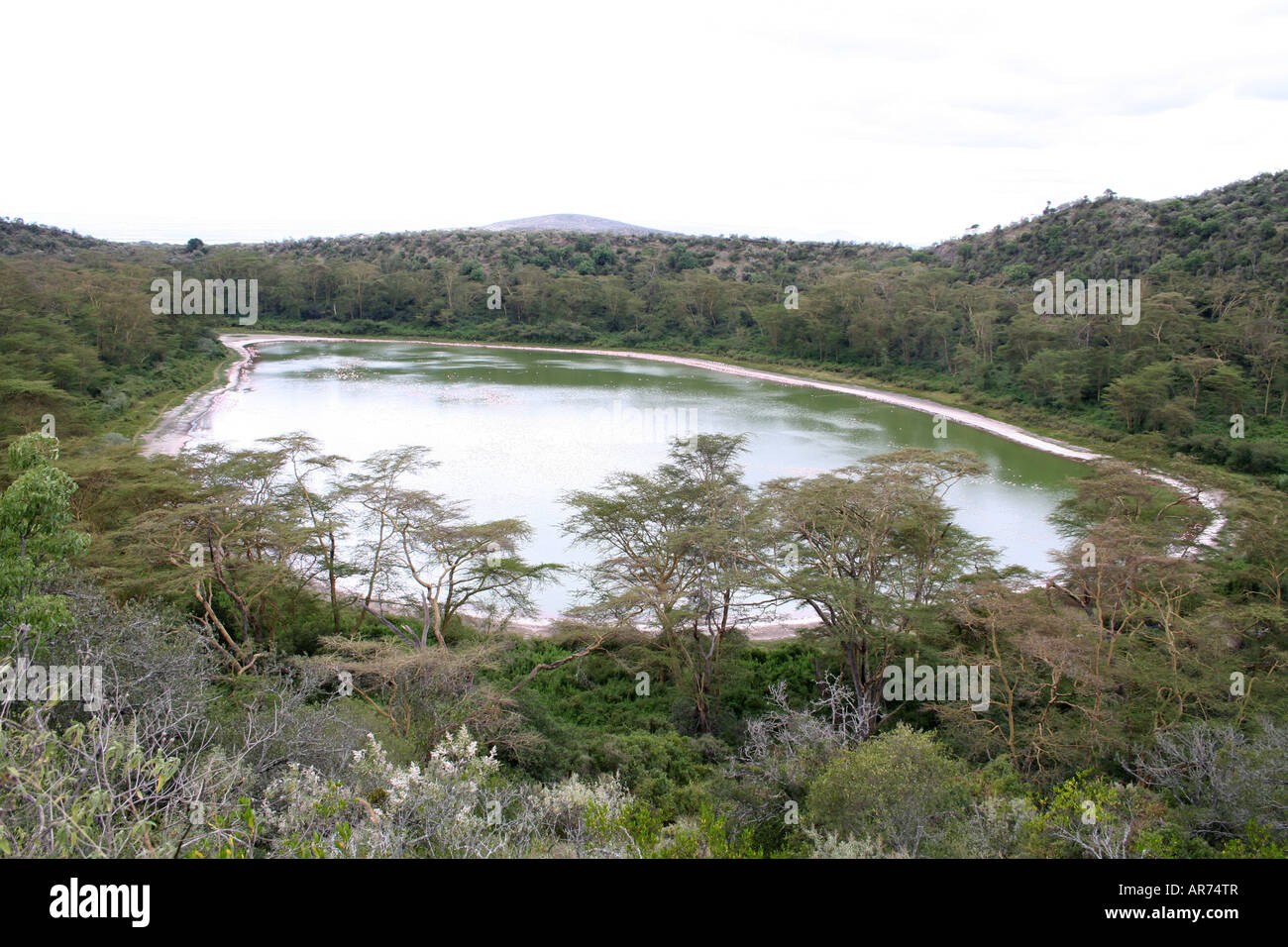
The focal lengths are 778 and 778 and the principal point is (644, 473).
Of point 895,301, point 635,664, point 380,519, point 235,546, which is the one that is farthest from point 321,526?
point 895,301

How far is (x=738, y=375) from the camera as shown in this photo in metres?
38.4

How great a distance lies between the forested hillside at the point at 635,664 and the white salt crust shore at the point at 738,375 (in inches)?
29.5

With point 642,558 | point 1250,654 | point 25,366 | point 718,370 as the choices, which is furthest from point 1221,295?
point 25,366

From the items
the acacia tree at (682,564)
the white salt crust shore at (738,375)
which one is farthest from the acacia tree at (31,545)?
the white salt crust shore at (738,375)

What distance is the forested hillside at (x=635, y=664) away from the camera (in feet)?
16.6

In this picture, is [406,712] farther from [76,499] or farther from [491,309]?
[491,309]

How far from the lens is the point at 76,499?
Answer: 1181 centimetres

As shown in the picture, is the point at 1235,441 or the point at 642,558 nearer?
the point at 642,558

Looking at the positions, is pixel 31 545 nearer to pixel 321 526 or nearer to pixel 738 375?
pixel 321 526

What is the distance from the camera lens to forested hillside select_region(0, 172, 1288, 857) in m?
5.07

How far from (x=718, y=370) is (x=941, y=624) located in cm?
3077

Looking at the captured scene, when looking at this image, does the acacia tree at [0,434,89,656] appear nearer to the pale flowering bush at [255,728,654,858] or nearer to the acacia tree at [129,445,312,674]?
the acacia tree at [129,445,312,674]

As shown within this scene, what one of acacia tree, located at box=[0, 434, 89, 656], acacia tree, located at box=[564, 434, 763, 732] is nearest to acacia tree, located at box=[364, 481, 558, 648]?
acacia tree, located at box=[564, 434, 763, 732]

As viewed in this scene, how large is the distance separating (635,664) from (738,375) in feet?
94.3
